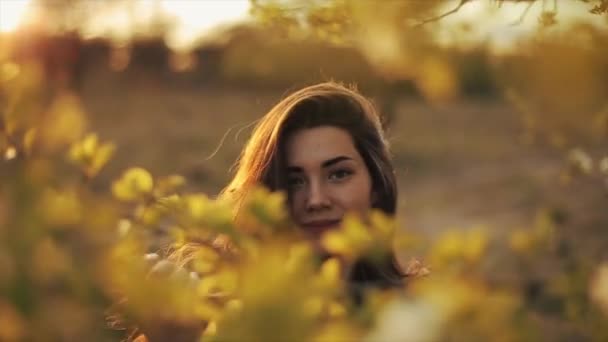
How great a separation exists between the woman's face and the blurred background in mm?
322

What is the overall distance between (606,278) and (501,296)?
23 cm

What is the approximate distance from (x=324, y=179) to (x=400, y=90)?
688 inches

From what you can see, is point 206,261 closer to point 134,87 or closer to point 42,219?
point 42,219

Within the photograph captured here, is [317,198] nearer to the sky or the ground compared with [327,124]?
nearer to the ground

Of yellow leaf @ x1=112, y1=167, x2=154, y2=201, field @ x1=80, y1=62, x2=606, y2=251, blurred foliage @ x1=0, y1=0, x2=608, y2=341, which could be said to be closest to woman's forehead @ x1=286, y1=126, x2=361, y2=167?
yellow leaf @ x1=112, y1=167, x2=154, y2=201

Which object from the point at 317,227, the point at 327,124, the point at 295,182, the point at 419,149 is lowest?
the point at 317,227

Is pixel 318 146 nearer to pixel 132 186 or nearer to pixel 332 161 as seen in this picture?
pixel 332 161

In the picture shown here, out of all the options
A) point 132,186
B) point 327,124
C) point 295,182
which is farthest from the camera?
point 327,124

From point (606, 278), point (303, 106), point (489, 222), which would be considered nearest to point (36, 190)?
point (606, 278)

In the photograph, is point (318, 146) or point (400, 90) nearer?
point (318, 146)

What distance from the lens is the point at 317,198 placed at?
A: 2.30 metres

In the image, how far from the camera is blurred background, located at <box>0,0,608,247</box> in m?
A: 0.84

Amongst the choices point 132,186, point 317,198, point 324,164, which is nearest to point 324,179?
point 324,164

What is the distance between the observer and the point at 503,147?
56.5 ft
